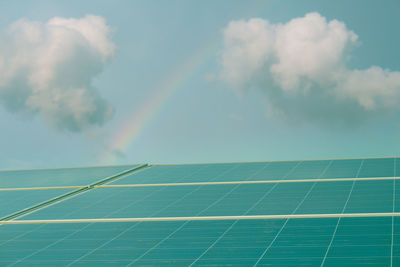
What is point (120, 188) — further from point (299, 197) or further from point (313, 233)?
point (313, 233)

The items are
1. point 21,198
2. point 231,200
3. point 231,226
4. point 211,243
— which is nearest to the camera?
point 211,243

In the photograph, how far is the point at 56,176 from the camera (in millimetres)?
26000

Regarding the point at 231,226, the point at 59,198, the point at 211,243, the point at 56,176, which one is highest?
the point at 56,176

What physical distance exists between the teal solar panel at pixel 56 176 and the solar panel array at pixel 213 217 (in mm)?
234

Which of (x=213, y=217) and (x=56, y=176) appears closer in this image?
(x=213, y=217)

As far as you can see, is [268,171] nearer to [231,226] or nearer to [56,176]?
[231,226]

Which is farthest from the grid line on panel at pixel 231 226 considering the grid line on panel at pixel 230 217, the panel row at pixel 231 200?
the grid line on panel at pixel 230 217

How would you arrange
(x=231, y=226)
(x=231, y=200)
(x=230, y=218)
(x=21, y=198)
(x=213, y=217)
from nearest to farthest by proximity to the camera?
(x=231, y=226)
(x=230, y=218)
(x=213, y=217)
(x=231, y=200)
(x=21, y=198)

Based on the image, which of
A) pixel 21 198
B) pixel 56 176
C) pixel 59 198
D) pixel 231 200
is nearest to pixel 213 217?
pixel 231 200

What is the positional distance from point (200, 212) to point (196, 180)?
564cm

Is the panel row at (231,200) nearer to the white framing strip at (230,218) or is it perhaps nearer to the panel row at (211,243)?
the white framing strip at (230,218)

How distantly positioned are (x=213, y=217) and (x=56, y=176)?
477 inches

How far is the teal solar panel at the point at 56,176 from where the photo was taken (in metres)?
23.8

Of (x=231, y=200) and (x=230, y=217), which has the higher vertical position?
(x=231, y=200)
